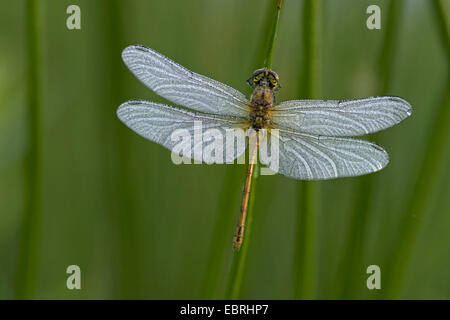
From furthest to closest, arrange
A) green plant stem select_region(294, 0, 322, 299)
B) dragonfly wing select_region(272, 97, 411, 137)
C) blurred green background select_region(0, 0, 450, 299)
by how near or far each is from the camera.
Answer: blurred green background select_region(0, 0, 450, 299)
dragonfly wing select_region(272, 97, 411, 137)
green plant stem select_region(294, 0, 322, 299)

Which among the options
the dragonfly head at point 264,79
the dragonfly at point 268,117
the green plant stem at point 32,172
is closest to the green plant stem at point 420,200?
the dragonfly at point 268,117

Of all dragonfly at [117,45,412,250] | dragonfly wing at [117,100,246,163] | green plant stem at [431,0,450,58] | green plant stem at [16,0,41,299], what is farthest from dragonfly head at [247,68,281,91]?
green plant stem at [16,0,41,299]

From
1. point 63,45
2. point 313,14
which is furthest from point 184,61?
point 313,14

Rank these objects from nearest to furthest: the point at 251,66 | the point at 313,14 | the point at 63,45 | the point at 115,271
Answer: the point at 313,14, the point at 251,66, the point at 115,271, the point at 63,45

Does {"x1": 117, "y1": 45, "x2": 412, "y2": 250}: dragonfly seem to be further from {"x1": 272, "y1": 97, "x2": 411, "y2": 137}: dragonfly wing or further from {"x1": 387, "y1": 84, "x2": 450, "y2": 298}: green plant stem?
{"x1": 387, "y1": 84, "x2": 450, "y2": 298}: green plant stem

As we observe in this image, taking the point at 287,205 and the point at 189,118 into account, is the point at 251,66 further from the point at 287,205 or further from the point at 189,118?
the point at 287,205

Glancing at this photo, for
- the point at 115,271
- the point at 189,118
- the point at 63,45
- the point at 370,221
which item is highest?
the point at 63,45
